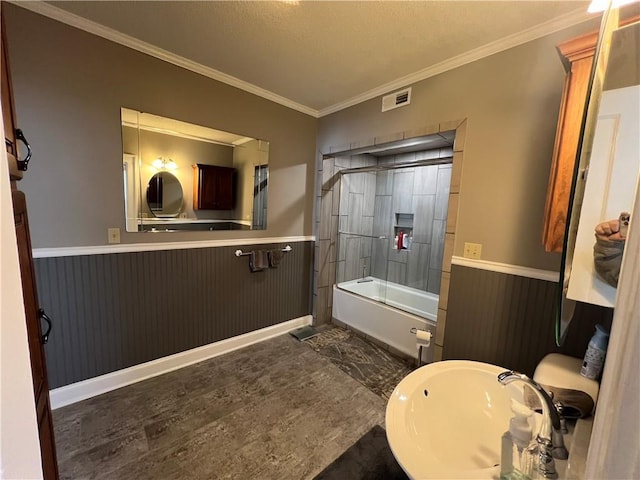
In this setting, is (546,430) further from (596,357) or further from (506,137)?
(506,137)

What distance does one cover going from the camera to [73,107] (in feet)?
5.75

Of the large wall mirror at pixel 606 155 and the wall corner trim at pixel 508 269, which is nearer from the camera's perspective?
the large wall mirror at pixel 606 155

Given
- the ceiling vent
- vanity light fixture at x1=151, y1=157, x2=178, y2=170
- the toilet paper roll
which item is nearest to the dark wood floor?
the toilet paper roll

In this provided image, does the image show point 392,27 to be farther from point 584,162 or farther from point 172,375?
point 172,375

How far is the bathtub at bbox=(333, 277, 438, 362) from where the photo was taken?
8.48 feet

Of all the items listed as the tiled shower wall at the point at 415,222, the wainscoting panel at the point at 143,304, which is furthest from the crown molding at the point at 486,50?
the wainscoting panel at the point at 143,304

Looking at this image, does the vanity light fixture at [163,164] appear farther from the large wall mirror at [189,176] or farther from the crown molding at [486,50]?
the crown molding at [486,50]

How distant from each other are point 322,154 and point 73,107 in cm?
211

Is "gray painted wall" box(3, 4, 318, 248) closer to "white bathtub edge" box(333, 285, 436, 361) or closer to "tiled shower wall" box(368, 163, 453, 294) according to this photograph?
"white bathtub edge" box(333, 285, 436, 361)

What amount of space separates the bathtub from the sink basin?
4.10ft

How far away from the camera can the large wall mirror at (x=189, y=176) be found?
2045 millimetres

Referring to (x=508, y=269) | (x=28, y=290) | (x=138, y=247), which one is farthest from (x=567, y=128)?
(x=138, y=247)

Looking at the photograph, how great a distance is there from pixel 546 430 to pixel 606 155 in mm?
775

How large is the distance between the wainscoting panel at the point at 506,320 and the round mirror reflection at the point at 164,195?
235 centimetres
